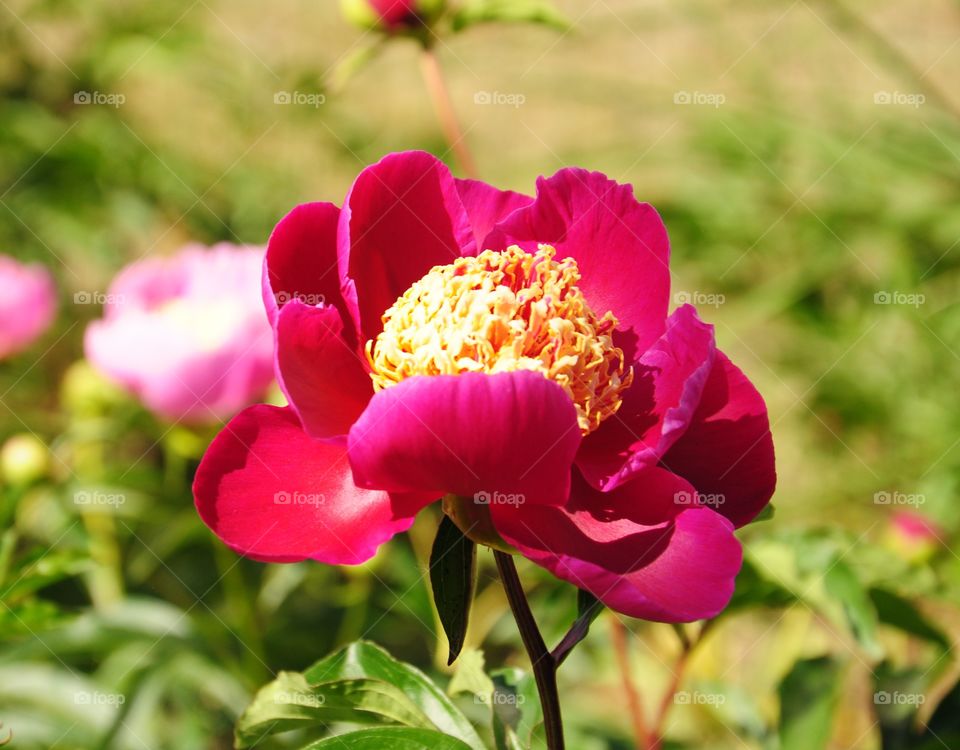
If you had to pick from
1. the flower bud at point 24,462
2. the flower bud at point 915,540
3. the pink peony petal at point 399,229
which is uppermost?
the pink peony petal at point 399,229

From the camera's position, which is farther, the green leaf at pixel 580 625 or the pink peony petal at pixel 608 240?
the pink peony petal at pixel 608 240

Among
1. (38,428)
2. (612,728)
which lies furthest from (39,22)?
(612,728)

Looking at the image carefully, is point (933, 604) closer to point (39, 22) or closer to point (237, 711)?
point (237, 711)

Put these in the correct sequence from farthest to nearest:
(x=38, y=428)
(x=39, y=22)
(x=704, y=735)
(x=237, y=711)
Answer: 1. (x=39, y=22)
2. (x=38, y=428)
3. (x=704, y=735)
4. (x=237, y=711)

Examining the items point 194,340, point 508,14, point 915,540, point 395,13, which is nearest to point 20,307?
point 194,340

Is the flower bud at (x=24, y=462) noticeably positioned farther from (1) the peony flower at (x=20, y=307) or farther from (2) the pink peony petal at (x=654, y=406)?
(2) the pink peony petal at (x=654, y=406)

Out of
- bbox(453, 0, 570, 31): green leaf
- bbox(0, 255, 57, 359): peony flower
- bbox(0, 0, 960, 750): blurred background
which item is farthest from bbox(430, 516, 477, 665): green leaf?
bbox(0, 255, 57, 359): peony flower

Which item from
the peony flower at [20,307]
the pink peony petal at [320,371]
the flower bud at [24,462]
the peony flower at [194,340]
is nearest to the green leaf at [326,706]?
the pink peony petal at [320,371]

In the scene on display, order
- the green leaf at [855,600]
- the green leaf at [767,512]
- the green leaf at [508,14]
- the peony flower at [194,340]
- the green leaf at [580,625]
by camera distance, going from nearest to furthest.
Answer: the green leaf at [580,625], the green leaf at [767,512], the green leaf at [855,600], the green leaf at [508,14], the peony flower at [194,340]
